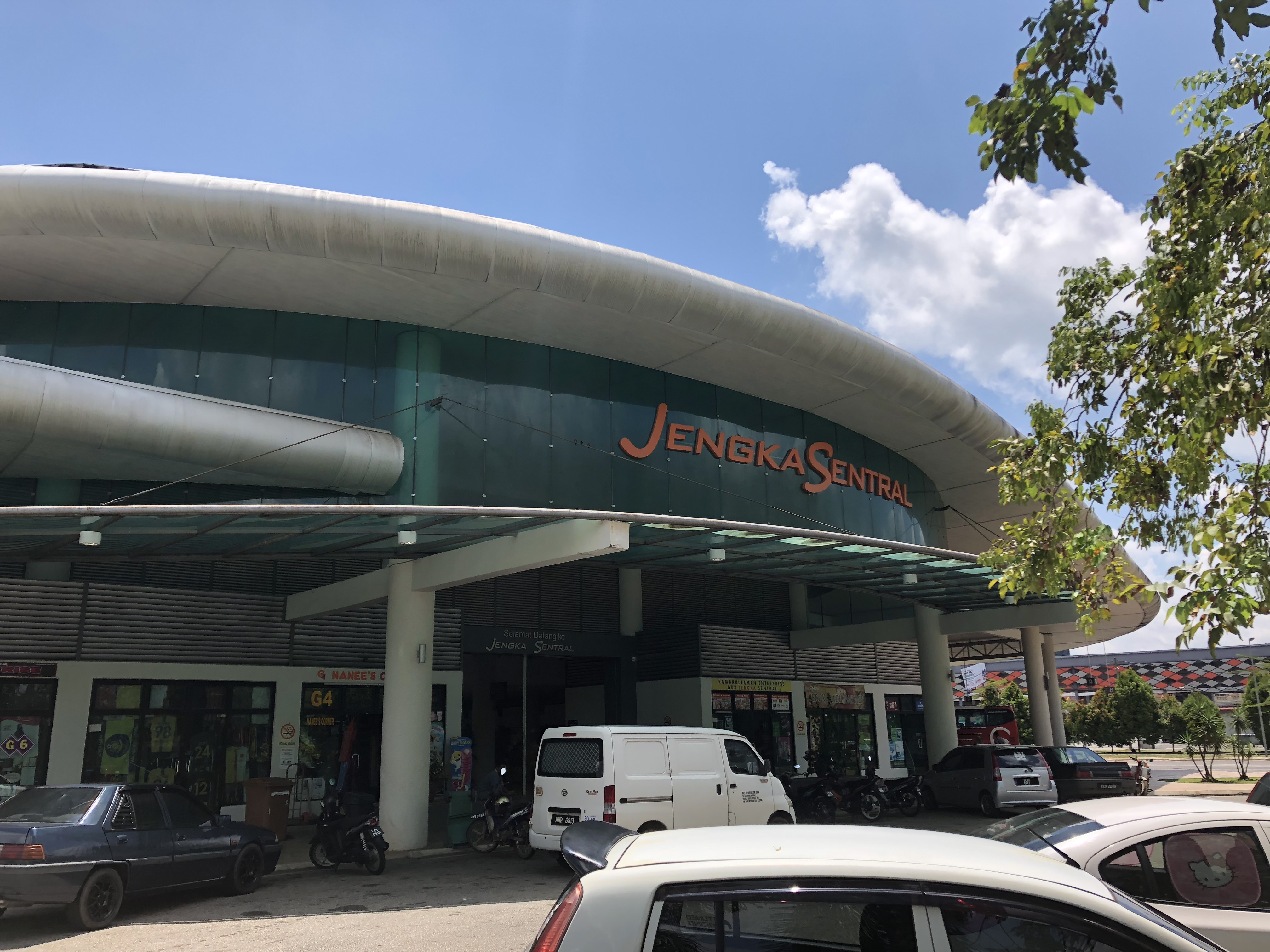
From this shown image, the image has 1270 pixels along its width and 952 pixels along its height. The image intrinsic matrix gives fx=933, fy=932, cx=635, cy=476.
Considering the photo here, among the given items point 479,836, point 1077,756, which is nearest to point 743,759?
point 479,836

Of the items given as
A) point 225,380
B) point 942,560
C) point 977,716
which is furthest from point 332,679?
point 977,716

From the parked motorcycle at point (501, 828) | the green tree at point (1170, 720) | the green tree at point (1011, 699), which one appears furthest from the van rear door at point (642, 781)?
the green tree at point (1170, 720)

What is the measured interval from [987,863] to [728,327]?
48.9ft

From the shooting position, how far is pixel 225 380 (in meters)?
15.6

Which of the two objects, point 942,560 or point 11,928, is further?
point 942,560

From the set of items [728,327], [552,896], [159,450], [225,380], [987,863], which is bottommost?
[552,896]

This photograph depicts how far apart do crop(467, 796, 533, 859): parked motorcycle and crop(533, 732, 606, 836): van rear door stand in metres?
0.72

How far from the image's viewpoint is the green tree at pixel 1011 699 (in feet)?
175

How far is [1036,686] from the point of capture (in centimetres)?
3272

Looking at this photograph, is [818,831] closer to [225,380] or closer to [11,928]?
[11,928]

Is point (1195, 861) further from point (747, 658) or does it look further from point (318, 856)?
point (747, 658)

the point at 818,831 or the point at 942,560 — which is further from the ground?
the point at 942,560

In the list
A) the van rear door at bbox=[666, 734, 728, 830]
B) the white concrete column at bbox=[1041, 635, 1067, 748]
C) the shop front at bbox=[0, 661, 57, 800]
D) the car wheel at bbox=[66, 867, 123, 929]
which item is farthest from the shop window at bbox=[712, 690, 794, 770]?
the car wheel at bbox=[66, 867, 123, 929]

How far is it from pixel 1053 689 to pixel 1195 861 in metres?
38.2
